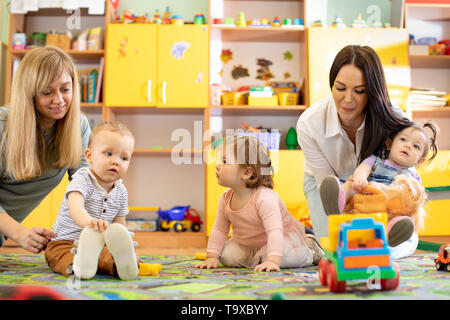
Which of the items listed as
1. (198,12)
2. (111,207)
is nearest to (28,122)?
(111,207)

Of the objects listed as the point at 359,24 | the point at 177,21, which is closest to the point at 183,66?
the point at 177,21

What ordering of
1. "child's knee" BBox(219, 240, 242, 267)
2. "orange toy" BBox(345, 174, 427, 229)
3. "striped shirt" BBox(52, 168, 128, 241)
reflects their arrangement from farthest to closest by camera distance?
"child's knee" BBox(219, 240, 242, 267), "striped shirt" BBox(52, 168, 128, 241), "orange toy" BBox(345, 174, 427, 229)

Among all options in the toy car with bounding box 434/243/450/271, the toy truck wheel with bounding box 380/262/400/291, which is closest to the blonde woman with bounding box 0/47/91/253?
the toy truck wheel with bounding box 380/262/400/291

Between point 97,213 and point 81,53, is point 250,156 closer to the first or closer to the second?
point 97,213

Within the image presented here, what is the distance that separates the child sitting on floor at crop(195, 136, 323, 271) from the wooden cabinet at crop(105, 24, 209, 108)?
170cm

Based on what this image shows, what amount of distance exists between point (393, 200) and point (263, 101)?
211cm

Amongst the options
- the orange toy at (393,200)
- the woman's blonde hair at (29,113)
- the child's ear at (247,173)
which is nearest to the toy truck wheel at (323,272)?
the orange toy at (393,200)

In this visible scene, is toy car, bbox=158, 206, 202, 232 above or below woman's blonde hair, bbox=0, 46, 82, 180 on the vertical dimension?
below

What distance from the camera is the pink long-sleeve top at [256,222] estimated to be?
1.44 m

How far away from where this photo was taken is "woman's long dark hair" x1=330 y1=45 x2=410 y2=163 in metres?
1.34

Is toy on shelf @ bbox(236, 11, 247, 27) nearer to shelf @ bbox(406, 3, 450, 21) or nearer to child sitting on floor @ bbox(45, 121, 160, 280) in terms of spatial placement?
shelf @ bbox(406, 3, 450, 21)

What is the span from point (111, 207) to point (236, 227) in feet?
1.51

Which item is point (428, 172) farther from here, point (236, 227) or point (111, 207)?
point (111, 207)

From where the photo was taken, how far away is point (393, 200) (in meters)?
1.17
